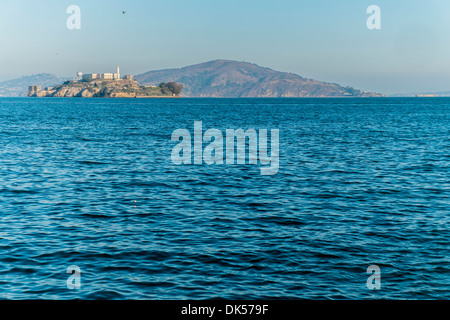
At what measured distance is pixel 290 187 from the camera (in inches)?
1303

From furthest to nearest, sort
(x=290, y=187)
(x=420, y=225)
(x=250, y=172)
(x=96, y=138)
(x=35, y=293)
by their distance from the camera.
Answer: (x=96, y=138), (x=250, y=172), (x=290, y=187), (x=420, y=225), (x=35, y=293)

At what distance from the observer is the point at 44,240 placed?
2044 centimetres

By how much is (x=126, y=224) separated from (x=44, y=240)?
4274 millimetres

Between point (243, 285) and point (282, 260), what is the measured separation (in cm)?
302

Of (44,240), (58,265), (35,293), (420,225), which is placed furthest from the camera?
(420,225)

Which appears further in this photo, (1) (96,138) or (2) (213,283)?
(1) (96,138)

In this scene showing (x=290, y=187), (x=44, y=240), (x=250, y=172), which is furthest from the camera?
(x=250, y=172)

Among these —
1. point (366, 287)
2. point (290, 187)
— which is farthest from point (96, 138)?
point (366, 287)
